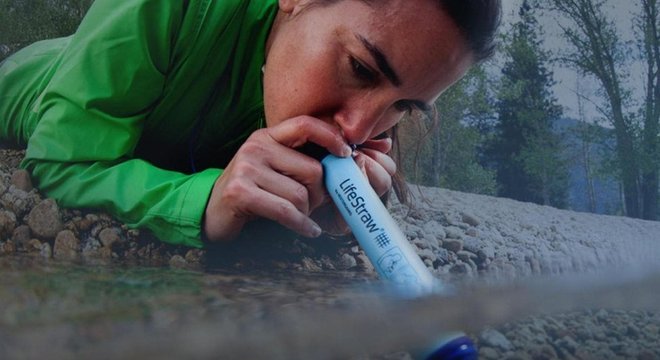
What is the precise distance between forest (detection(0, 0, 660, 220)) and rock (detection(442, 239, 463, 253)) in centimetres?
5

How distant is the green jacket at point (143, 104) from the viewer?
2.33 feet

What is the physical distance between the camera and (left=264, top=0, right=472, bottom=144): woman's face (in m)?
0.69

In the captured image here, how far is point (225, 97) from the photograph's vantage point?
79 centimetres

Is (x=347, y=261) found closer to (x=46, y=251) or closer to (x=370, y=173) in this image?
(x=370, y=173)

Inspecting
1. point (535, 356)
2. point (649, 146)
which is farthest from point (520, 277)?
point (649, 146)

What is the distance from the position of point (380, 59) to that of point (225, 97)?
179mm

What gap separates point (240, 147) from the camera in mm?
743

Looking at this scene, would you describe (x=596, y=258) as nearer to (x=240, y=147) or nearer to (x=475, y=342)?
(x=475, y=342)

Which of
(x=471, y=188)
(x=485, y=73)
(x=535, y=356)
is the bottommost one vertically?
(x=535, y=356)

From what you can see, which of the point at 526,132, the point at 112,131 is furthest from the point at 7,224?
the point at 526,132

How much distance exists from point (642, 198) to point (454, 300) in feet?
1.04

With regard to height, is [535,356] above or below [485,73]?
below

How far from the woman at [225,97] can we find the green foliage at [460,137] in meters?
0.02

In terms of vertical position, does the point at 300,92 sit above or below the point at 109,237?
above
